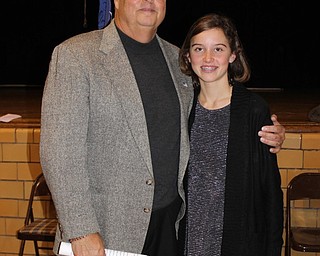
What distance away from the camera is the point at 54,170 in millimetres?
1948

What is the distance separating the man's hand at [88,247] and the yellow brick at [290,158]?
6.05ft

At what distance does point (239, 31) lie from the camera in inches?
273

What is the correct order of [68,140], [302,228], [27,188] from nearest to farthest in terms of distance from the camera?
[68,140] < [302,228] < [27,188]

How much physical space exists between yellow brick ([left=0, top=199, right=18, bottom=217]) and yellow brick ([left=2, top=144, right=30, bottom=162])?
0.27m

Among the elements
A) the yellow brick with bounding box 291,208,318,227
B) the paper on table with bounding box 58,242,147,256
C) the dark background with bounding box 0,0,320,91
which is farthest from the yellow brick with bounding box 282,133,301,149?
the dark background with bounding box 0,0,320,91

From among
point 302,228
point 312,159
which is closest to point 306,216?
point 302,228

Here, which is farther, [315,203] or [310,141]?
[315,203]

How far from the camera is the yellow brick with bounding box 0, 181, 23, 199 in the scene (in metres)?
3.80

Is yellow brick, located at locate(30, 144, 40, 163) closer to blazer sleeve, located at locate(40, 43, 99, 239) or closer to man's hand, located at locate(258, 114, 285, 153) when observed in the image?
blazer sleeve, located at locate(40, 43, 99, 239)

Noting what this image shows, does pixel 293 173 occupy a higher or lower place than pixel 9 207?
higher

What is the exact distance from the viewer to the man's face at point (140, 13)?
207 cm

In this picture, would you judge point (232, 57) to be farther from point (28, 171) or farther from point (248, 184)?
point (28, 171)

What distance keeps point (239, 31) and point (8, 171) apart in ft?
12.7

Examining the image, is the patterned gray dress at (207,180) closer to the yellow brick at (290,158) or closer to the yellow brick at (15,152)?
the yellow brick at (290,158)
